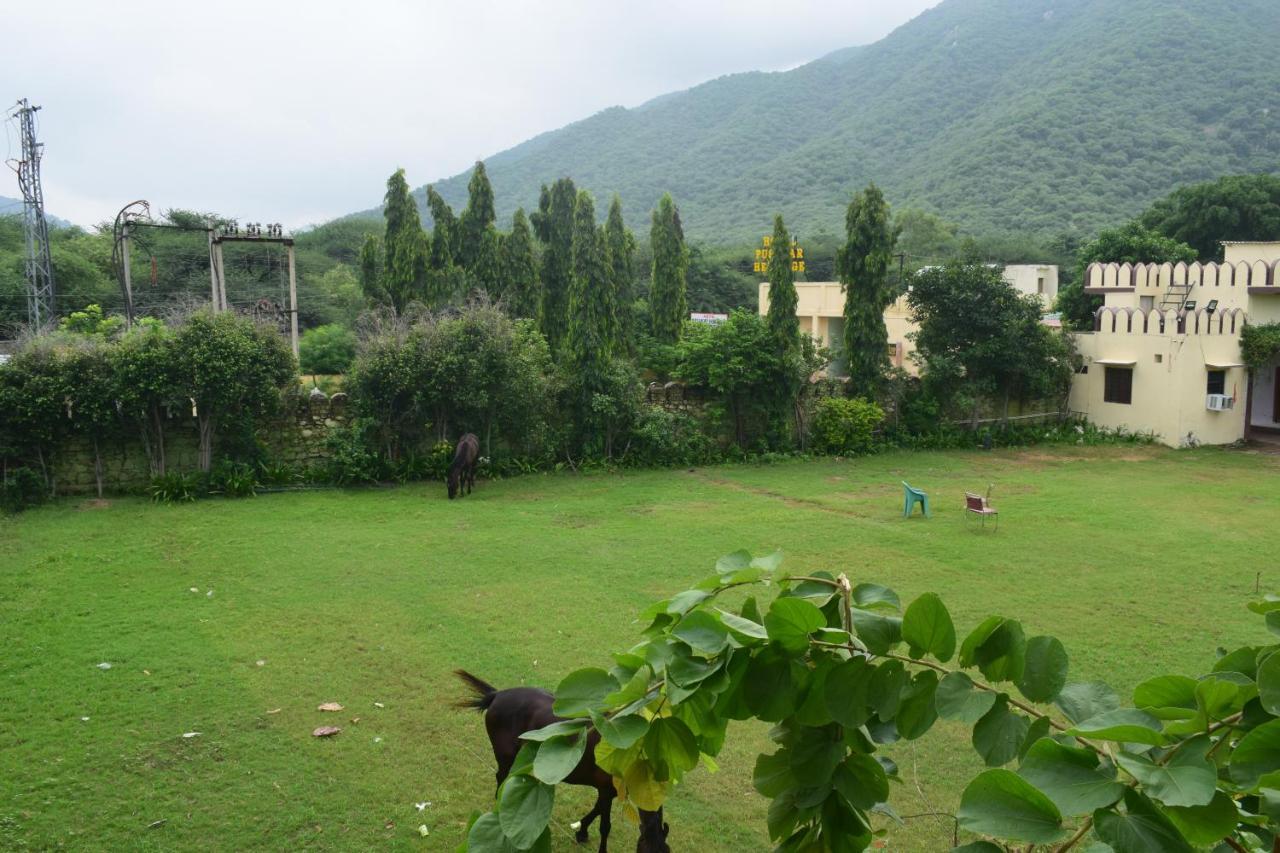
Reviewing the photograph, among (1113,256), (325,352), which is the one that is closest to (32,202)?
(325,352)

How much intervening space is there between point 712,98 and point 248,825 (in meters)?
90.9

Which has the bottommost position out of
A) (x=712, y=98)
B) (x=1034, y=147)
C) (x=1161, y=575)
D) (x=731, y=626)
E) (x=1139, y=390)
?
(x=1161, y=575)

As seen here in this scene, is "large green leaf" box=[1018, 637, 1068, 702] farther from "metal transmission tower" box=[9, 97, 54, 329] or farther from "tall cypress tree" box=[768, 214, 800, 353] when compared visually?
"metal transmission tower" box=[9, 97, 54, 329]

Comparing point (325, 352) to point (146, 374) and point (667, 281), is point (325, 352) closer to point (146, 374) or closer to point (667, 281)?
point (667, 281)

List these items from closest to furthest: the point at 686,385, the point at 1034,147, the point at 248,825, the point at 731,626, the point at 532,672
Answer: the point at 731,626
the point at 248,825
the point at 532,672
the point at 686,385
the point at 1034,147

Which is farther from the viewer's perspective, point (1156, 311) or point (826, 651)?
point (1156, 311)

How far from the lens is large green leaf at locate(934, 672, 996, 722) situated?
1.09 metres

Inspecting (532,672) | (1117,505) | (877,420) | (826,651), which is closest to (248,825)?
(532,672)

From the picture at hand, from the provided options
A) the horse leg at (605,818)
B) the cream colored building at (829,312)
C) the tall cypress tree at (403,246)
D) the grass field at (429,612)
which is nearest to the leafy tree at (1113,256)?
the cream colored building at (829,312)

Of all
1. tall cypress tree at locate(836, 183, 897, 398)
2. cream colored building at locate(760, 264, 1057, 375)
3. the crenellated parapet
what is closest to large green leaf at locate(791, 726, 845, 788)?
tall cypress tree at locate(836, 183, 897, 398)

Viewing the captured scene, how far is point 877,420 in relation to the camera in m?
18.4

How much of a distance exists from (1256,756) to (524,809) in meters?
0.75

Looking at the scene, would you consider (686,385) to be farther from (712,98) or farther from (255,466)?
(712,98)

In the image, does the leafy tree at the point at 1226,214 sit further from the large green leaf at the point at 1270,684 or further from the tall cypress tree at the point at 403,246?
the large green leaf at the point at 1270,684
